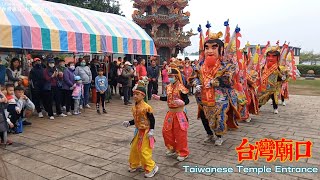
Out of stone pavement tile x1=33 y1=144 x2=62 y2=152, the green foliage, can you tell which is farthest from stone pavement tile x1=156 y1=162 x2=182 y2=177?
the green foliage

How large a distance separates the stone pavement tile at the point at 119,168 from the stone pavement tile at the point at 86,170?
0.14 meters

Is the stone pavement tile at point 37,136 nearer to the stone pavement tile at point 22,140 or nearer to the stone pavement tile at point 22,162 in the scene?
the stone pavement tile at point 22,140

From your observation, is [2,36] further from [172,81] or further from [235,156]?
[235,156]

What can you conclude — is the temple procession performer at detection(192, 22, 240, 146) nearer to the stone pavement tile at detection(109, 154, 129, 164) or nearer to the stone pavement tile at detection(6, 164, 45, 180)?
the stone pavement tile at detection(109, 154, 129, 164)

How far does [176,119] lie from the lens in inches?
172

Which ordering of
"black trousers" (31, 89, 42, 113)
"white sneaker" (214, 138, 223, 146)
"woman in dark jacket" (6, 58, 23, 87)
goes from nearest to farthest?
"white sneaker" (214, 138, 223, 146)
"woman in dark jacket" (6, 58, 23, 87)
"black trousers" (31, 89, 42, 113)

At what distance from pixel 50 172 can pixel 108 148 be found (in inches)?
49.9

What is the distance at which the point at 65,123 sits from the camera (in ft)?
23.1

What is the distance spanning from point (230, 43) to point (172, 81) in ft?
5.35

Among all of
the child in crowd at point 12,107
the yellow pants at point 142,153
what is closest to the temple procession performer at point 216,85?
the yellow pants at point 142,153

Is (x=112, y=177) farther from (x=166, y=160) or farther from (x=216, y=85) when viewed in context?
(x=216, y=85)

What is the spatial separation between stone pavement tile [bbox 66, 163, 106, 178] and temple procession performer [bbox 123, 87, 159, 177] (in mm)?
467

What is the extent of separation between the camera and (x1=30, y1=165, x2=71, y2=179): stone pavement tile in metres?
3.84

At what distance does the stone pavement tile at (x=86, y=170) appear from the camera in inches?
154
